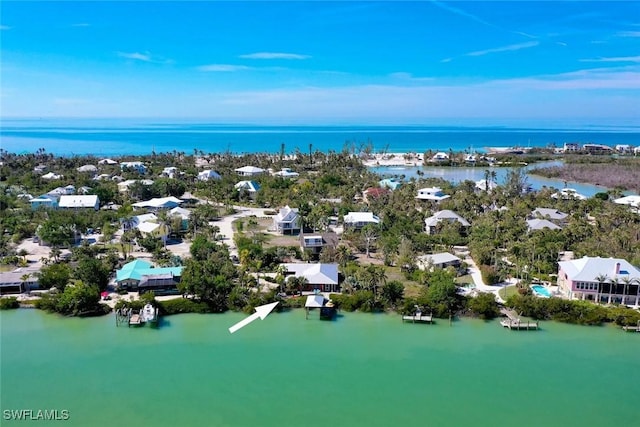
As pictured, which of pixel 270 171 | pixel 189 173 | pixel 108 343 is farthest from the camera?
pixel 270 171

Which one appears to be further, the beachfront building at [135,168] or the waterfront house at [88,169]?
the beachfront building at [135,168]

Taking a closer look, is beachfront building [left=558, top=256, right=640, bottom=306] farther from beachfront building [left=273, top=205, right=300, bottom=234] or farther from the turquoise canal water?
beachfront building [left=273, top=205, right=300, bottom=234]

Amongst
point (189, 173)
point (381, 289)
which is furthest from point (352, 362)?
point (189, 173)

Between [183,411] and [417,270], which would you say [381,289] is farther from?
[183,411]

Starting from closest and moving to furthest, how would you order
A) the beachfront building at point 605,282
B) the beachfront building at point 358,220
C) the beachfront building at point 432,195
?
the beachfront building at point 605,282, the beachfront building at point 358,220, the beachfront building at point 432,195

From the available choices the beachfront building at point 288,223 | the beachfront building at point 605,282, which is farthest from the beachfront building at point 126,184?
the beachfront building at point 605,282

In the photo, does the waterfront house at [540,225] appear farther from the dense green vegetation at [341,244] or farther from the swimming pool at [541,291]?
the swimming pool at [541,291]

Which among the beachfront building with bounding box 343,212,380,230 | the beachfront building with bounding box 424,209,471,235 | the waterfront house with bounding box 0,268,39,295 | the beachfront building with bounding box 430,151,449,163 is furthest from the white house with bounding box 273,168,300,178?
the waterfront house with bounding box 0,268,39,295

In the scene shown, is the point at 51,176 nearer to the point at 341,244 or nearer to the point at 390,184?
the point at 390,184
